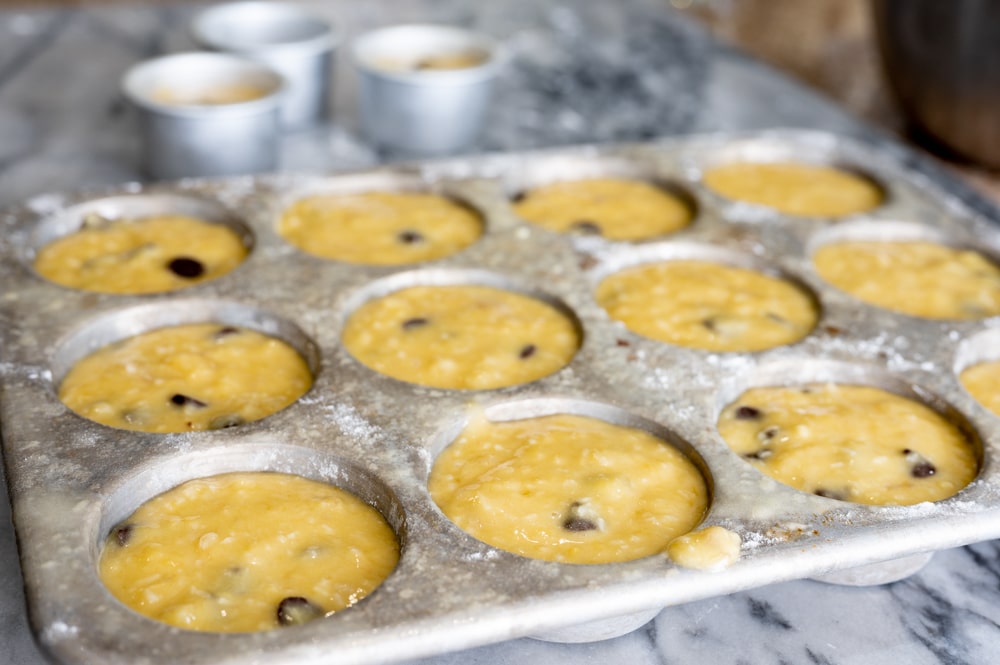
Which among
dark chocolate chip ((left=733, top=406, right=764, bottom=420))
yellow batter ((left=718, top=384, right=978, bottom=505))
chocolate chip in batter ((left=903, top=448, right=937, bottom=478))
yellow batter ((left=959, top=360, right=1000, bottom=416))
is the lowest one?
dark chocolate chip ((left=733, top=406, right=764, bottom=420))

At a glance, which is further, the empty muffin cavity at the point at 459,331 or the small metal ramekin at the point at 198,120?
the small metal ramekin at the point at 198,120

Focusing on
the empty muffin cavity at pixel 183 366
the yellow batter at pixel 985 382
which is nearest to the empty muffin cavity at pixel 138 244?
the empty muffin cavity at pixel 183 366

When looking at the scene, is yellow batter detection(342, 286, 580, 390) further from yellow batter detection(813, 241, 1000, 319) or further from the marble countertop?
yellow batter detection(813, 241, 1000, 319)

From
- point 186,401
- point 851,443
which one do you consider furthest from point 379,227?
point 851,443

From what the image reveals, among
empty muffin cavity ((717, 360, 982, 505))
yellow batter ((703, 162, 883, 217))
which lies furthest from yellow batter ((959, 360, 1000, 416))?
yellow batter ((703, 162, 883, 217))

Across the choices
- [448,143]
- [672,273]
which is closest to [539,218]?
[672,273]

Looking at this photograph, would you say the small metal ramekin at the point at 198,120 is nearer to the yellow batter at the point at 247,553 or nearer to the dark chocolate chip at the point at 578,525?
the yellow batter at the point at 247,553

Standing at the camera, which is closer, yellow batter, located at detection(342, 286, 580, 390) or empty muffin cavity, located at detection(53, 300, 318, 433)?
empty muffin cavity, located at detection(53, 300, 318, 433)

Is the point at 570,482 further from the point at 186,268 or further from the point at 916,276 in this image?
the point at 916,276
